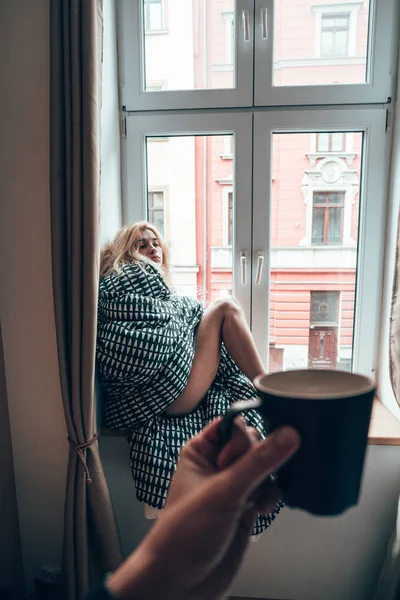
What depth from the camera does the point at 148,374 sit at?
3.92 ft

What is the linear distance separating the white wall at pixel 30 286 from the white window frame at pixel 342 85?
768mm

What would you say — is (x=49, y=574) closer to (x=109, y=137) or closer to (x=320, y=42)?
(x=109, y=137)

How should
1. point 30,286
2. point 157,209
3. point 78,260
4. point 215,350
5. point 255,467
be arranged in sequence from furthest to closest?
1. point 157,209
2. point 215,350
3. point 30,286
4. point 78,260
5. point 255,467

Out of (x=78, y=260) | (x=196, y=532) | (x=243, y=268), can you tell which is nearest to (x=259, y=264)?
(x=243, y=268)

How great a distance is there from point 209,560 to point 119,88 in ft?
5.35

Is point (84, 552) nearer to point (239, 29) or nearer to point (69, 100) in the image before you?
point (69, 100)

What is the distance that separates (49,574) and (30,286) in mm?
987

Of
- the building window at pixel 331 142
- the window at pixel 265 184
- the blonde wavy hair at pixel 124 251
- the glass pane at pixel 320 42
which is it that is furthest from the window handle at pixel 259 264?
the glass pane at pixel 320 42

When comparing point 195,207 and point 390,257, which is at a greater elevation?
point 195,207

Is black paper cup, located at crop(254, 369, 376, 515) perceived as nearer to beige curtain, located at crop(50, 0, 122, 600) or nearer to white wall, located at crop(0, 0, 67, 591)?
beige curtain, located at crop(50, 0, 122, 600)

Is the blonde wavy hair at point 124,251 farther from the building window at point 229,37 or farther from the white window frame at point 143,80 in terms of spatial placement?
the building window at point 229,37

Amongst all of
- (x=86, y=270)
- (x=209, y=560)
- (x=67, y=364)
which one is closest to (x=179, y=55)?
(x=86, y=270)

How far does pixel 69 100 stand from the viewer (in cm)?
109

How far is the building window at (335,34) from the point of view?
1532 mm
